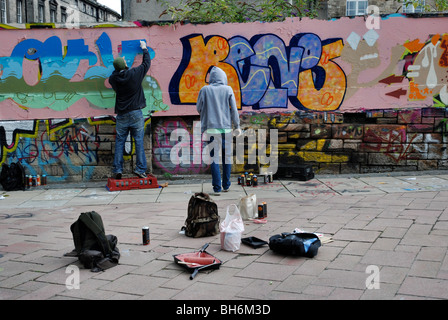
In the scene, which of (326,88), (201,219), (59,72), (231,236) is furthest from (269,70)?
(231,236)

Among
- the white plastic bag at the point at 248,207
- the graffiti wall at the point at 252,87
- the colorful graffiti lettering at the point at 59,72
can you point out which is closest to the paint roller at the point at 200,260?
the white plastic bag at the point at 248,207

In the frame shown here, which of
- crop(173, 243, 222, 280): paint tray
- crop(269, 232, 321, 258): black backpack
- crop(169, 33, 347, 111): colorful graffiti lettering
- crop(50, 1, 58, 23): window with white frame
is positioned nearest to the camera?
crop(173, 243, 222, 280): paint tray

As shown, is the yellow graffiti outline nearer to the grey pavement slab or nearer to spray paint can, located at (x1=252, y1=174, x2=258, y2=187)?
the grey pavement slab

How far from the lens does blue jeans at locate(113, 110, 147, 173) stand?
780 centimetres

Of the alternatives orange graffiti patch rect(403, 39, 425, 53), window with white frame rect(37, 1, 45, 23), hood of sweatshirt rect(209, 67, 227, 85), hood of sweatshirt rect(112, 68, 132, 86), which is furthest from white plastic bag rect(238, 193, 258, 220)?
window with white frame rect(37, 1, 45, 23)

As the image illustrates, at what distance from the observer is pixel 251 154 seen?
8477mm

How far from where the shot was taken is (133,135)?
7.91 metres

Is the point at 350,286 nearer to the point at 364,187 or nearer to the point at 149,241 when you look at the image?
the point at 149,241

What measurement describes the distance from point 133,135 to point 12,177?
216 cm

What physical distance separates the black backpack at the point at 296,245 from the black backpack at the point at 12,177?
5.41m

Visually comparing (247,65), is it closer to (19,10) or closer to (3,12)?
(3,12)

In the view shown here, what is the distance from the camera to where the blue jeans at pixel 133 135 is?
7801mm
